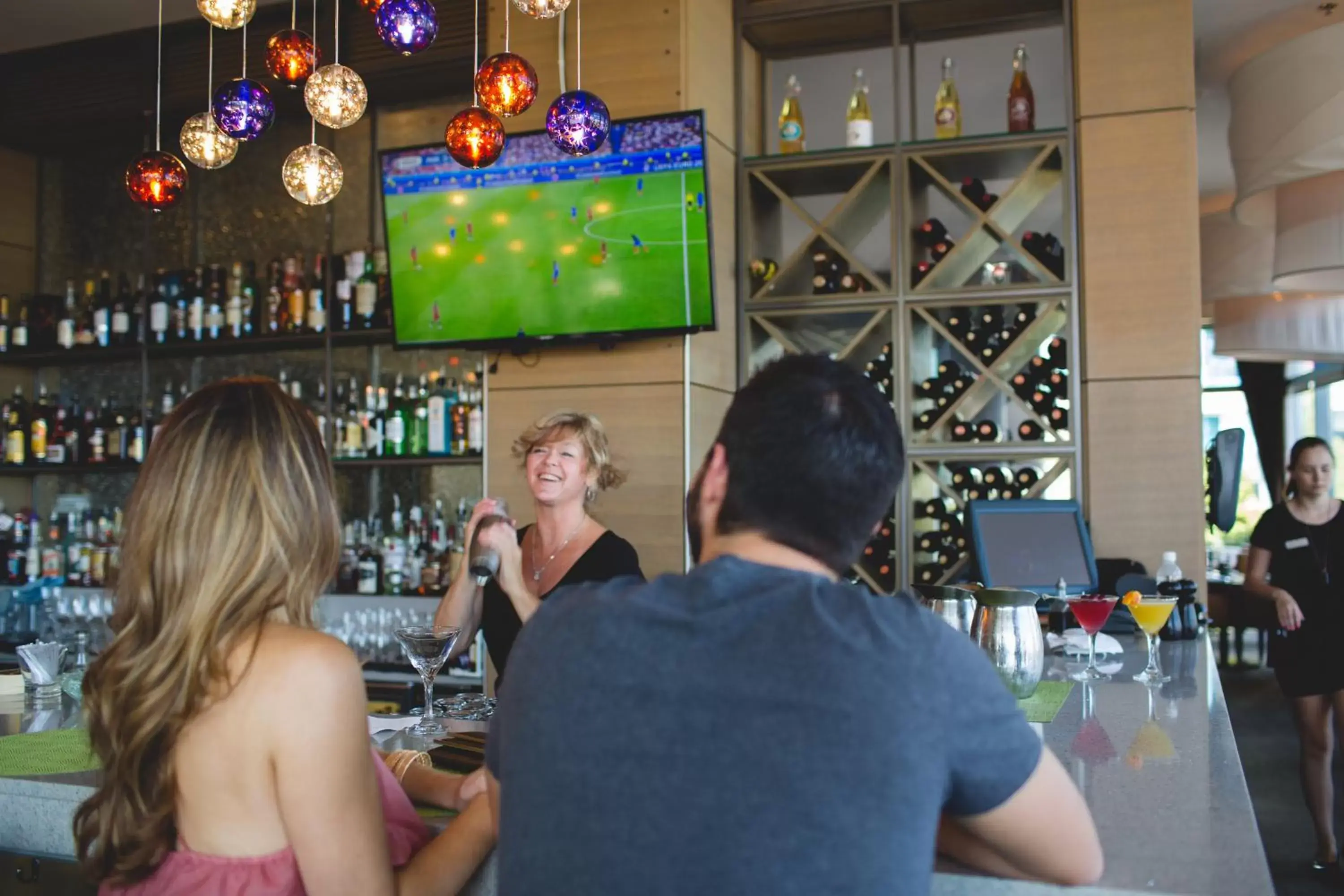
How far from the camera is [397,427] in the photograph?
170 inches

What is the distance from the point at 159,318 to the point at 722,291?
7.70 ft

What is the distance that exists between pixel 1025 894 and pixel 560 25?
3.27m

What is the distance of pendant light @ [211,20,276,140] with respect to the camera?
2527mm

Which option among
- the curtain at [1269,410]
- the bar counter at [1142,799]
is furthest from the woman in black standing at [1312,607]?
the curtain at [1269,410]

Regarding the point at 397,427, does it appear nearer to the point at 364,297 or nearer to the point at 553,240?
the point at 364,297

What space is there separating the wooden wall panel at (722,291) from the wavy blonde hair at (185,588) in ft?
8.74

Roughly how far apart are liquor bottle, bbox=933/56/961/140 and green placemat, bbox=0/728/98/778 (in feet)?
11.1

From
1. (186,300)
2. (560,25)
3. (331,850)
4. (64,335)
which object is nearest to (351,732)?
(331,850)

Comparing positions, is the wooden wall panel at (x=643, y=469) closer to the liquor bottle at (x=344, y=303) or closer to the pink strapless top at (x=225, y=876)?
the liquor bottle at (x=344, y=303)

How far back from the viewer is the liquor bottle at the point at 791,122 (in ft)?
14.3

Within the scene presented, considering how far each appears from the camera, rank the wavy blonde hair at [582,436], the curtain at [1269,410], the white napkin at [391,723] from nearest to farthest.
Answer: the white napkin at [391,723]
the wavy blonde hair at [582,436]
the curtain at [1269,410]

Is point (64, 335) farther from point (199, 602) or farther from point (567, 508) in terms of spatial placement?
point (199, 602)

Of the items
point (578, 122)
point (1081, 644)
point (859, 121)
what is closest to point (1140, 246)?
point (859, 121)

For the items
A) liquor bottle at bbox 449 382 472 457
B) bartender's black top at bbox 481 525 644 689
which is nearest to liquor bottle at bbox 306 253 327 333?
liquor bottle at bbox 449 382 472 457
